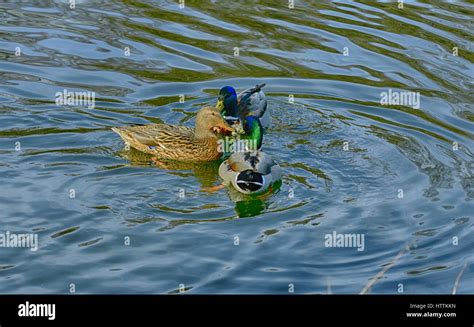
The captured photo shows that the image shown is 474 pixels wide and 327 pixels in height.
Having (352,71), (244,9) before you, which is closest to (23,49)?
(244,9)

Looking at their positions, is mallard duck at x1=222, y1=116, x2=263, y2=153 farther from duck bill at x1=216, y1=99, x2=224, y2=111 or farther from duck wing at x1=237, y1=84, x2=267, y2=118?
duck bill at x1=216, y1=99, x2=224, y2=111

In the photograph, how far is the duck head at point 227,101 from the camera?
14914 mm

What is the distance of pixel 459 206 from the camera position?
11977mm

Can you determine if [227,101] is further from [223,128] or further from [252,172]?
[252,172]

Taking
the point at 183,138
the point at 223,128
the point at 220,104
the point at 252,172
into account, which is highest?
the point at 220,104

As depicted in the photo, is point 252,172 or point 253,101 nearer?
point 252,172

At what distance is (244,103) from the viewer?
1498cm

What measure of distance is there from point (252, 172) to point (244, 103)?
273 centimetres

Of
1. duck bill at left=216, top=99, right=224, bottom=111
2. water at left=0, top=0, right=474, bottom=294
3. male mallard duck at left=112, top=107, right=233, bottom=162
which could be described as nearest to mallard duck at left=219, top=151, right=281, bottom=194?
water at left=0, top=0, right=474, bottom=294

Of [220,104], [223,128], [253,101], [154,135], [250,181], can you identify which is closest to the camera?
[250,181]

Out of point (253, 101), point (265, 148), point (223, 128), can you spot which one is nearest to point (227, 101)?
point (253, 101)

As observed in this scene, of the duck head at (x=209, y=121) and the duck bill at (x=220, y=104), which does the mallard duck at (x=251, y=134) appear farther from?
the duck bill at (x=220, y=104)

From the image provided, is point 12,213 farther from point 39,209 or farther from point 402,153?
point 402,153

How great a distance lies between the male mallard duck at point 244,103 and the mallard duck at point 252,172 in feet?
6.07
